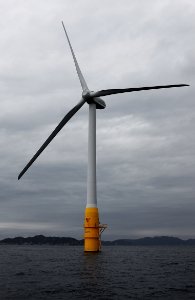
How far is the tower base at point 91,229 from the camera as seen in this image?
7969 centimetres

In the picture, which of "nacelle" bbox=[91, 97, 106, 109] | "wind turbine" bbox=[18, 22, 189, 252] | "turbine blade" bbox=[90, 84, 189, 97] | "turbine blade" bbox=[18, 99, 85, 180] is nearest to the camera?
"turbine blade" bbox=[90, 84, 189, 97]

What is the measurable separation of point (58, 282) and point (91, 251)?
34.1 m

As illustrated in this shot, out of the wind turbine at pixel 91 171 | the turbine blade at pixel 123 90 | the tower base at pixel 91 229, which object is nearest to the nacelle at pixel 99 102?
the wind turbine at pixel 91 171

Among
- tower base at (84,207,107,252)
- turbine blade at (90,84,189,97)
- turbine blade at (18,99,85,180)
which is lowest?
tower base at (84,207,107,252)

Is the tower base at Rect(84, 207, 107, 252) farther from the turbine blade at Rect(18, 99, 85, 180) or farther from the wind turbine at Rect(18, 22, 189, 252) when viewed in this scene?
the turbine blade at Rect(18, 99, 85, 180)

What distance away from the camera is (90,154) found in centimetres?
8331

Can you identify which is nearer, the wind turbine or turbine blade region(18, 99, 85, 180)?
turbine blade region(18, 99, 85, 180)

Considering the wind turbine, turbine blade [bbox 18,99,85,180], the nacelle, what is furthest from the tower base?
the nacelle

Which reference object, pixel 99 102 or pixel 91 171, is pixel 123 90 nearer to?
pixel 99 102

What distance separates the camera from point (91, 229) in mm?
80000

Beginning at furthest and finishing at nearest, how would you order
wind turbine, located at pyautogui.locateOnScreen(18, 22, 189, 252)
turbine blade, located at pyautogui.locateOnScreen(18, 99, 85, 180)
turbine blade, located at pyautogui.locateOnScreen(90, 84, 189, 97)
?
1. wind turbine, located at pyautogui.locateOnScreen(18, 22, 189, 252)
2. turbine blade, located at pyautogui.locateOnScreen(18, 99, 85, 180)
3. turbine blade, located at pyautogui.locateOnScreen(90, 84, 189, 97)

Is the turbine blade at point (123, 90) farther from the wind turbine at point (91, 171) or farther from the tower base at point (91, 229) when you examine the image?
the tower base at point (91, 229)

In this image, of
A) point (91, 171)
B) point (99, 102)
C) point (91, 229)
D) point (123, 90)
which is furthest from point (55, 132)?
point (91, 229)

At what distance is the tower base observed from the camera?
79.7 m
